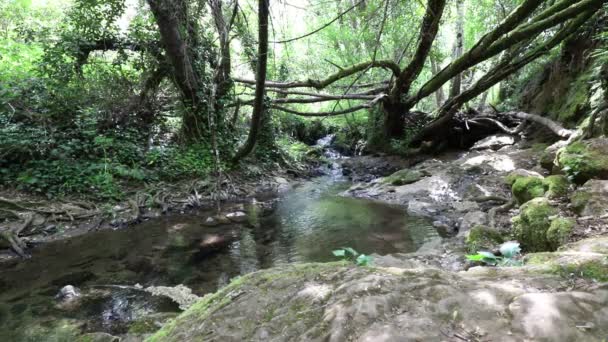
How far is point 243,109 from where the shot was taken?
14766 mm

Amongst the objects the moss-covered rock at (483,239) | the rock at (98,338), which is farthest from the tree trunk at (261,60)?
the moss-covered rock at (483,239)

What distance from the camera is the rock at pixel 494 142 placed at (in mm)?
11523

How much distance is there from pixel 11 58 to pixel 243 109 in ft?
24.7

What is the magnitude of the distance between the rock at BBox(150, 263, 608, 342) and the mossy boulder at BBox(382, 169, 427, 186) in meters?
8.03

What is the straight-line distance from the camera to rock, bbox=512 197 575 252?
146 inches

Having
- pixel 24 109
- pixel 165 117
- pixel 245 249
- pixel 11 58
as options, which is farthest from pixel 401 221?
pixel 11 58

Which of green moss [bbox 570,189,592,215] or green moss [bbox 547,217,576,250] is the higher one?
green moss [bbox 570,189,592,215]

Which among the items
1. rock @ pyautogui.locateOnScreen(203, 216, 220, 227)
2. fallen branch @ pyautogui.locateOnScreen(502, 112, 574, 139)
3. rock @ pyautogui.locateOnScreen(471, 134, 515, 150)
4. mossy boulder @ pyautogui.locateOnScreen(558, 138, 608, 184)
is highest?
fallen branch @ pyautogui.locateOnScreen(502, 112, 574, 139)

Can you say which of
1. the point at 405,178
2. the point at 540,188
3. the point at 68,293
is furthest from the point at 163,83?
the point at 540,188

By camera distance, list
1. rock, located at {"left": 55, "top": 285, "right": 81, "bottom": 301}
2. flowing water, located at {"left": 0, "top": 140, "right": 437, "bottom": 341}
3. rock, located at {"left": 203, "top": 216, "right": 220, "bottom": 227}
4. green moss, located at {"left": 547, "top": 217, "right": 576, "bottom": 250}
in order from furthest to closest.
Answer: rock, located at {"left": 203, "top": 216, "right": 220, "bottom": 227} → rock, located at {"left": 55, "top": 285, "right": 81, "bottom": 301} → flowing water, located at {"left": 0, "top": 140, "right": 437, "bottom": 341} → green moss, located at {"left": 547, "top": 217, "right": 576, "bottom": 250}

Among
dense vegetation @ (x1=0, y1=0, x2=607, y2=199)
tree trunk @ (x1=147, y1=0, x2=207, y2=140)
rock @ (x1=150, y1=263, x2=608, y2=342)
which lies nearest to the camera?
rock @ (x1=150, y1=263, x2=608, y2=342)

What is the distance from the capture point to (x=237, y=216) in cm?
831

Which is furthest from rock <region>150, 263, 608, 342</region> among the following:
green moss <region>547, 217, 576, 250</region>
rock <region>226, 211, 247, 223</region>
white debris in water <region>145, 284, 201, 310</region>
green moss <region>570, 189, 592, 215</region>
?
rock <region>226, 211, 247, 223</region>

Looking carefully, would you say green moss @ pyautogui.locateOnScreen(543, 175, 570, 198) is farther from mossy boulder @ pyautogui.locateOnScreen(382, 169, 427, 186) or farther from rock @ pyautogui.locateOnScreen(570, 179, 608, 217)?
mossy boulder @ pyautogui.locateOnScreen(382, 169, 427, 186)
